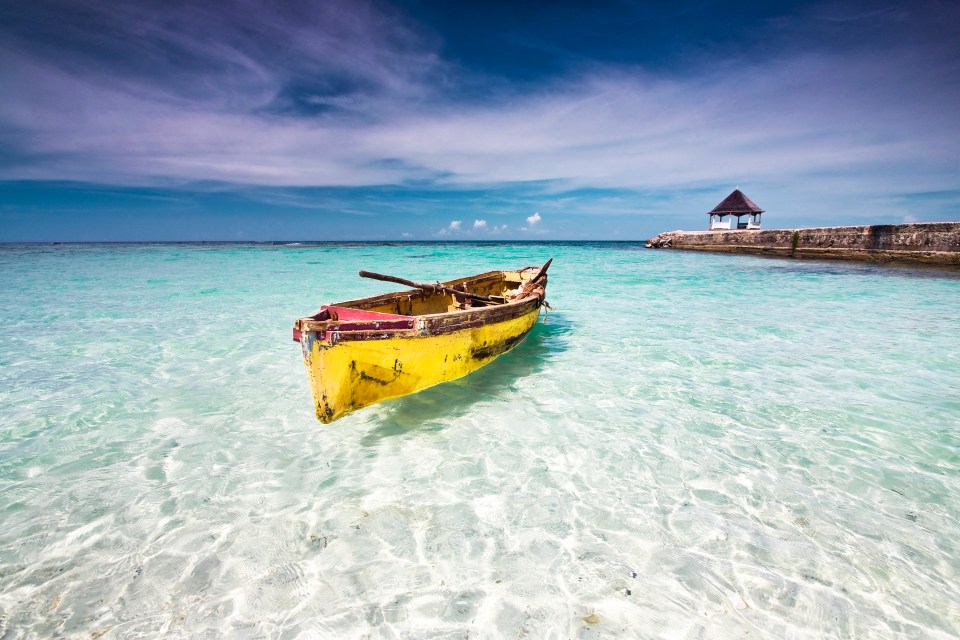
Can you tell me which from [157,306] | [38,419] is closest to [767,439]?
[38,419]

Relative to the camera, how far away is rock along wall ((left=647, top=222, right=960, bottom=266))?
81.6 ft

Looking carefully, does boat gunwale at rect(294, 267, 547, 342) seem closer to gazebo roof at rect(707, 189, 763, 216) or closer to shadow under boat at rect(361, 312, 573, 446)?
shadow under boat at rect(361, 312, 573, 446)

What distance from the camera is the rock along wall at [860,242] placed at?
24875mm

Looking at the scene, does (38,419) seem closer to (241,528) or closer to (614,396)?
(241,528)

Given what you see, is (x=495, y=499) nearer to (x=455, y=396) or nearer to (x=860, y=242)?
(x=455, y=396)

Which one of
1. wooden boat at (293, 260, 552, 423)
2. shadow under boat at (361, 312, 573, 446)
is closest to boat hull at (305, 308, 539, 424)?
wooden boat at (293, 260, 552, 423)

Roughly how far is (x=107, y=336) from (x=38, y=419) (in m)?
5.25

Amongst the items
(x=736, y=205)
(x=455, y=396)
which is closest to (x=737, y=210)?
(x=736, y=205)

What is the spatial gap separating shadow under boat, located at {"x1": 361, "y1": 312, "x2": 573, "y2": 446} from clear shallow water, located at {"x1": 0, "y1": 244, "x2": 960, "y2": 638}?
0.16 feet

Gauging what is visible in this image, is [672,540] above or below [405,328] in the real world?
below

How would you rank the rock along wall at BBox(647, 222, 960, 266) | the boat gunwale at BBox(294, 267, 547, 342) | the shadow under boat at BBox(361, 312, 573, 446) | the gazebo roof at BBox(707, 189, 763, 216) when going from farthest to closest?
the gazebo roof at BBox(707, 189, 763, 216)
the rock along wall at BBox(647, 222, 960, 266)
the shadow under boat at BBox(361, 312, 573, 446)
the boat gunwale at BBox(294, 267, 547, 342)

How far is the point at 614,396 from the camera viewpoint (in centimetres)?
638

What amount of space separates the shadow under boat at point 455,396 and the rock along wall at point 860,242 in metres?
30.3

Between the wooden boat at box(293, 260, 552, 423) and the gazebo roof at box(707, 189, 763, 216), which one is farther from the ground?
the gazebo roof at box(707, 189, 763, 216)
